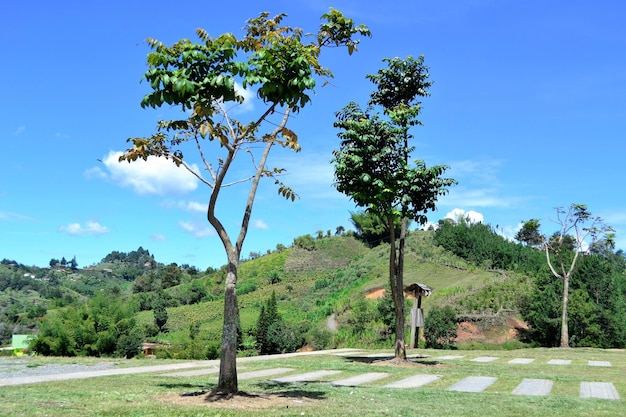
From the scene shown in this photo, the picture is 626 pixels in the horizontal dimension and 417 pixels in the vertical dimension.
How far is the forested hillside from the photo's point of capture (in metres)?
21.2

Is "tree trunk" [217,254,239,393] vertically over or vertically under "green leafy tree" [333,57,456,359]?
under

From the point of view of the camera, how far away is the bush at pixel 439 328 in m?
27.8

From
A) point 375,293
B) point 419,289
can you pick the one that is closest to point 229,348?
point 419,289

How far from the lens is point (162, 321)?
48.9 m

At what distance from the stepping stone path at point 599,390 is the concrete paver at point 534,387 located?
69 cm

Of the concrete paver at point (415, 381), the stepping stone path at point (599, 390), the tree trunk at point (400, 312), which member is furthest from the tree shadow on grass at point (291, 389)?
the tree trunk at point (400, 312)

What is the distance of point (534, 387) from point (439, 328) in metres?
16.2

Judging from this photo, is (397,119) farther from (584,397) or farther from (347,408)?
(347,408)

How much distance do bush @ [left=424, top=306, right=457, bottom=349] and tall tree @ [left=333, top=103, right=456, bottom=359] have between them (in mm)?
11371

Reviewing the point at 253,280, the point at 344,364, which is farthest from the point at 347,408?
the point at 253,280

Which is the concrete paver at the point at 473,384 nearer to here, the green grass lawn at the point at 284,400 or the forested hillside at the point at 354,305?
the green grass lawn at the point at 284,400

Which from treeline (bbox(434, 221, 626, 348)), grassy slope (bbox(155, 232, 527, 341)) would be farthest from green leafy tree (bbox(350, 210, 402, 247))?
treeline (bbox(434, 221, 626, 348))

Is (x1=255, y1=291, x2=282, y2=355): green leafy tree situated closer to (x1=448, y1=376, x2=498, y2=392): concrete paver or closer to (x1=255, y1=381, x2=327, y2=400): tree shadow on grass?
(x1=448, y1=376, x2=498, y2=392): concrete paver

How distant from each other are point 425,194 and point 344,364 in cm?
593
